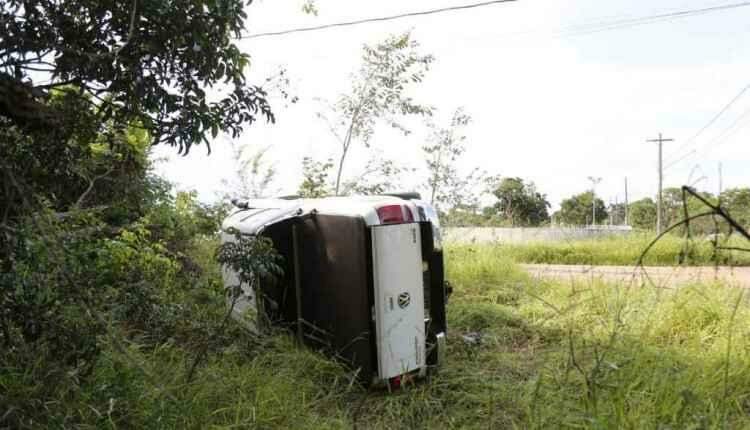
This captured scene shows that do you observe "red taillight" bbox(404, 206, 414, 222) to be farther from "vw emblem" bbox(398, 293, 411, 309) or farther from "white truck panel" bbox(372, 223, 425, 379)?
"vw emblem" bbox(398, 293, 411, 309)

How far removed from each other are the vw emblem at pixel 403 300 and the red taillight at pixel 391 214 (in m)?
0.47

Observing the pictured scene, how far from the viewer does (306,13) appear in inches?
172

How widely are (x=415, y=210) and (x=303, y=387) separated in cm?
132

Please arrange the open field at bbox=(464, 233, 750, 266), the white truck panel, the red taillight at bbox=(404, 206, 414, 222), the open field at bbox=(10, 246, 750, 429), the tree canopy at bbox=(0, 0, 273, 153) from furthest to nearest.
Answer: the open field at bbox=(464, 233, 750, 266)
the red taillight at bbox=(404, 206, 414, 222)
the white truck panel
the open field at bbox=(10, 246, 750, 429)
the tree canopy at bbox=(0, 0, 273, 153)

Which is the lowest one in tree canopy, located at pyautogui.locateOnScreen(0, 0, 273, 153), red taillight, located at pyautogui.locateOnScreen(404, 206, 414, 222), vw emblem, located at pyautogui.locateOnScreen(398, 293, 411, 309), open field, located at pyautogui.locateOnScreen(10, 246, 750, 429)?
open field, located at pyautogui.locateOnScreen(10, 246, 750, 429)

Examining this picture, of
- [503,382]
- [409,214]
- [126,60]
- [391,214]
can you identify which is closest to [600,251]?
[503,382]

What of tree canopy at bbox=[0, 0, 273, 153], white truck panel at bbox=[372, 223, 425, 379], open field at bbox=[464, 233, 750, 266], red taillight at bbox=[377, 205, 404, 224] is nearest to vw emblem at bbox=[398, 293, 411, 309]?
white truck panel at bbox=[372, 223, 425, 379]

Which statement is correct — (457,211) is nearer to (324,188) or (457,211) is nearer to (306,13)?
(324,188)

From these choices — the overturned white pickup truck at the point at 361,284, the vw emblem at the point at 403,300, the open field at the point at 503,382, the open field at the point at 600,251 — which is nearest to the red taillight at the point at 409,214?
the overturned white pickup truck at the point at 361,284

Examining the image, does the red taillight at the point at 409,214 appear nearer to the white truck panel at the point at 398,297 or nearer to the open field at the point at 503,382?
the white truck panel at the point at 398,297

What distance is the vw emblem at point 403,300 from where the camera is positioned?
3.00 meters

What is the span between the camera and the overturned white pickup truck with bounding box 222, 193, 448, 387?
2.94m

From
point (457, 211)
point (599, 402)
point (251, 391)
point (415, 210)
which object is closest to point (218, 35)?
point (415, 210)

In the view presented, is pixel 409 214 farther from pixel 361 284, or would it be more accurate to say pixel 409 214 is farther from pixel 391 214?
pixel 361 284
